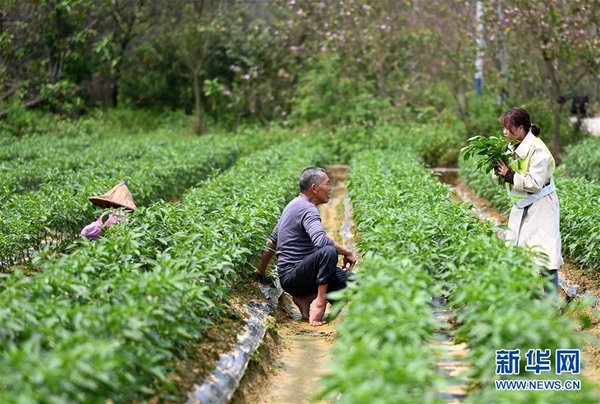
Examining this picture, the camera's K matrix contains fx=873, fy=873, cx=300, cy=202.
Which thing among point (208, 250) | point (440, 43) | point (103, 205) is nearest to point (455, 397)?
point (208, 250)

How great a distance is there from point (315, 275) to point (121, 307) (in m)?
2.99

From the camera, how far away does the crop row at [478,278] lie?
438cm

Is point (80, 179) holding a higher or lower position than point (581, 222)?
lower

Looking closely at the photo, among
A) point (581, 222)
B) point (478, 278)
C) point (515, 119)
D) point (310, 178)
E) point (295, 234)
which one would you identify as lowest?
point (295, 234)

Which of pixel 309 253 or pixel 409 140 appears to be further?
pixel 409 140

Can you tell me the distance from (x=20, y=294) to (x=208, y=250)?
178 cm

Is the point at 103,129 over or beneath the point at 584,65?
beneath

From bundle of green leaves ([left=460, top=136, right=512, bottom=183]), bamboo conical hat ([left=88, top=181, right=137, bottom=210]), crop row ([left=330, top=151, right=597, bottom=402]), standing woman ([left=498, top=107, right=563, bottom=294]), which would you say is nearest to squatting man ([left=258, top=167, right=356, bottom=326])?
crop row ([left=330, top=151, right=597, bottom=402])

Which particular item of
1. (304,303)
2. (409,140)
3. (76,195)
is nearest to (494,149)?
(304,303)

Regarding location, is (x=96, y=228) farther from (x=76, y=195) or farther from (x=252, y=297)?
(x=76, y=195)

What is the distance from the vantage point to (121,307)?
4.65 metres

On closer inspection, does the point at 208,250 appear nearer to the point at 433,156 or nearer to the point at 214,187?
the point at 214,187

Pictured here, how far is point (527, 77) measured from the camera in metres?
21.3

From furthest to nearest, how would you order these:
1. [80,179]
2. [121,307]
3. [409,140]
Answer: [409,140], [80,179], [121,307]
